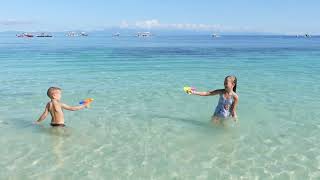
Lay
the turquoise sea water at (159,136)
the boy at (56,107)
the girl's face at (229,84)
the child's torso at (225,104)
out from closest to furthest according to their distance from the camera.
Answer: the turquoise sea water at (159,136) < the boy at (56,107) < the girl's face at (229,84) < the child's torso at (225,104)

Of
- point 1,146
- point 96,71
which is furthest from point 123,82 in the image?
point 1,146

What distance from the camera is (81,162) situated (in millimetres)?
7211

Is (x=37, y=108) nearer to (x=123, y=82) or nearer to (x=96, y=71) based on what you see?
(x=123, y=82)

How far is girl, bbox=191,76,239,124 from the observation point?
9250 mm

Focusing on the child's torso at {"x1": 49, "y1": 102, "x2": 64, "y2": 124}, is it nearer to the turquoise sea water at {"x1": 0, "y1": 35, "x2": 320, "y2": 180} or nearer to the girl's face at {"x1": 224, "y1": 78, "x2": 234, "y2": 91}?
the turquoise sea water at {"x1": 0, "y1": 35, "x2": 320, "y2": 180}

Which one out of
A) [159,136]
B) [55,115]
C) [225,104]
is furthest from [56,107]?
[225,104]

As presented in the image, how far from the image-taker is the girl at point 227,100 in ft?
30.3

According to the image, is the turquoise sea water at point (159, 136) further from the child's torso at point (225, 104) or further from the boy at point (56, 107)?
the child's torso at point (225, 104)

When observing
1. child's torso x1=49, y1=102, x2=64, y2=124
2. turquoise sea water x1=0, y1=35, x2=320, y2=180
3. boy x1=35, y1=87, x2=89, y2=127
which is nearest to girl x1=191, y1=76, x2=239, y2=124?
turquoise sea water x1=0, y1=35, x2=320, y2=180

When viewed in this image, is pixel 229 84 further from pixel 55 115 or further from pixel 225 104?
pixel 55 115

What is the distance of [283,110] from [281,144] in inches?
130

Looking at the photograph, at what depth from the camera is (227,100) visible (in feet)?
30.9

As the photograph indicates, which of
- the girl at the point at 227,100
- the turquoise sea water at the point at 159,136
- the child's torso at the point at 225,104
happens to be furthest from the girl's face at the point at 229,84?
the turquoise sea water at the point at 159,136

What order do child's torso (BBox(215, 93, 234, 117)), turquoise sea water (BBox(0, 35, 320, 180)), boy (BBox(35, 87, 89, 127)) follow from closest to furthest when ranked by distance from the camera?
turquoise sea water (BBox(0, 35, 320, 180)) → boy (BBox(35, 87, 89, 127)) → child's torso (BBox(215, 93, 234, 117))
